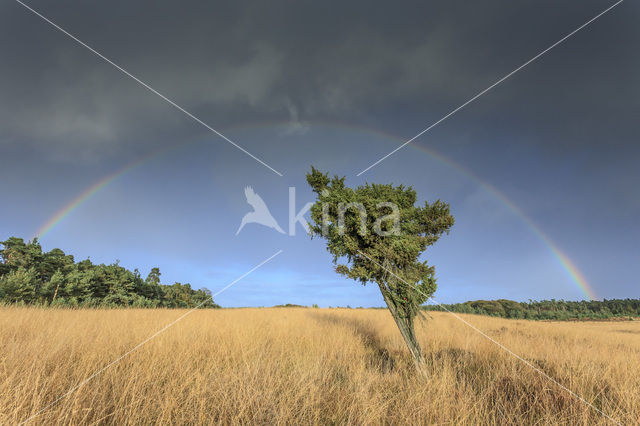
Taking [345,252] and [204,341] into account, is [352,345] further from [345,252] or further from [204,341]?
[204,341]

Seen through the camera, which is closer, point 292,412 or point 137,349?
point 292,412

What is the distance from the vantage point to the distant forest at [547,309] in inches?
1444

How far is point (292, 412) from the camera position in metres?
2.90

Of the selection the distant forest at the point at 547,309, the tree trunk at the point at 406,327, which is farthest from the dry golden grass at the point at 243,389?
the distant forest at the point at 547,309

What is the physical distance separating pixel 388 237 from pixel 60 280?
109 feet

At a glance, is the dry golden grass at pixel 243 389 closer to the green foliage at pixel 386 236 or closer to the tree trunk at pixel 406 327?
the tree trunk at pixel 406 327

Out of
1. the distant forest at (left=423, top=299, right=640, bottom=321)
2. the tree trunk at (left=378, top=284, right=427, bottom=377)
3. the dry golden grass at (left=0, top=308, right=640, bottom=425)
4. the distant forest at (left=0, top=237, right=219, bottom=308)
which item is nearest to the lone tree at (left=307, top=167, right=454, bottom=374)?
the tree trunk at (left=378, top=284, right=427, bottom=377)

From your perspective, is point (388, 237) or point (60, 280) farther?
point (60, 280)

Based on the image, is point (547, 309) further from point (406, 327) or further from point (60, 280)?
point (60, 280)

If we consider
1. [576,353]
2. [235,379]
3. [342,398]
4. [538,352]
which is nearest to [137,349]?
[235,379]

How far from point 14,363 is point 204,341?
3558 millimetres

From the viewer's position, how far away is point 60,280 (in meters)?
23.9

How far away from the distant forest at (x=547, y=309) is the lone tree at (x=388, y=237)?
28726mm

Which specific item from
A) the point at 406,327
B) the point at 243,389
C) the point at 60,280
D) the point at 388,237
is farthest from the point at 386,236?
the point at 60,280
